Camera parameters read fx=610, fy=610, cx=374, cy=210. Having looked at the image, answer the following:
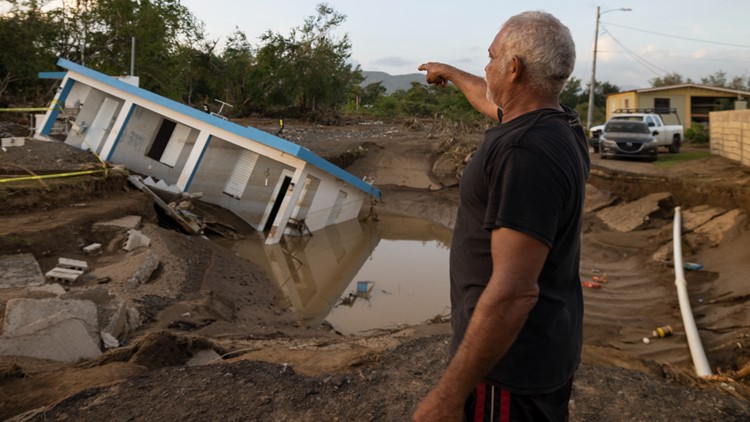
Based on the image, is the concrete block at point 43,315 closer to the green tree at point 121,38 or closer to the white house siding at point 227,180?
the white house siding at point 227,180

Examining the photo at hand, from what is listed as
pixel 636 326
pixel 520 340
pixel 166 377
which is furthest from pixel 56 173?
pixel 520 340

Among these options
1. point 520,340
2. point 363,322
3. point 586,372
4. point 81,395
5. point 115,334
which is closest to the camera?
point 520,340

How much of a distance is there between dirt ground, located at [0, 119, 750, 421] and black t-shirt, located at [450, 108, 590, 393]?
2.25 metres

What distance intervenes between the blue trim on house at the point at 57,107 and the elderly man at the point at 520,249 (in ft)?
58.7

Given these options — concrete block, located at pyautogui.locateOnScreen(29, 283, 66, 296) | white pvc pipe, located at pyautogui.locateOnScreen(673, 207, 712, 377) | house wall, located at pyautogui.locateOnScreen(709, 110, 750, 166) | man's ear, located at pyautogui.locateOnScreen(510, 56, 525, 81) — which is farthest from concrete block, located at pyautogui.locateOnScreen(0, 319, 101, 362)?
house wall, located at pyautogui.locateOnScreen(709, 110, 750, 166)

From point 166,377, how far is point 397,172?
1807 centimetres

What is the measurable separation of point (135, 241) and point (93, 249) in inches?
25.6

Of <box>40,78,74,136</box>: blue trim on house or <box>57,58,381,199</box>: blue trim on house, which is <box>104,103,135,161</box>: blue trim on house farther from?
<box>40,78,74,136</box>: blue trim on house

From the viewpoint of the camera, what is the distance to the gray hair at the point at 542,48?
6.35 feet

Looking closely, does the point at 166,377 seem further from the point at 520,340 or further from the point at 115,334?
the point at 520,340

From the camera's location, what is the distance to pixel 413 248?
1598 cm

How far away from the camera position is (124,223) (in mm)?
10969

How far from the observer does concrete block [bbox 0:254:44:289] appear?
7.75 m

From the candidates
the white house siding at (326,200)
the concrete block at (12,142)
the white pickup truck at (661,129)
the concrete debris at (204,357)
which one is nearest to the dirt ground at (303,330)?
the concrete debris at (204,357)
